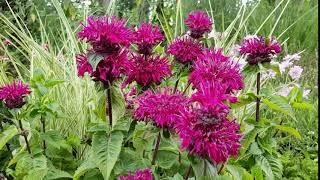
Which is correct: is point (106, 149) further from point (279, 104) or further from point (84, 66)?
point (279, 104)

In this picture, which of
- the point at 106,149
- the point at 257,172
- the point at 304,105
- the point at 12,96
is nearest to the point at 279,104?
the point at 304,105

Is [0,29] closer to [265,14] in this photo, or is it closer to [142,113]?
[265,14]

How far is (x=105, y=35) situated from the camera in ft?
4.99

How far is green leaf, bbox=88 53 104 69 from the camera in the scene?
1.49 m

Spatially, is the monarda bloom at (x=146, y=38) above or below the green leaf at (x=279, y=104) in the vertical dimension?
above

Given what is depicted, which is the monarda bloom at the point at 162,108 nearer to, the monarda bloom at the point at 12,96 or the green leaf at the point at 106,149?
the green leaf at the point at 106,149

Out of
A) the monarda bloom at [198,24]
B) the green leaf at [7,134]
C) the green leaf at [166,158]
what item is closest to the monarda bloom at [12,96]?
the green leaf at [7,134]

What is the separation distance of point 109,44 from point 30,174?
64 centimetres

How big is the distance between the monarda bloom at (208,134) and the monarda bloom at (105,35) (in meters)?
0.38

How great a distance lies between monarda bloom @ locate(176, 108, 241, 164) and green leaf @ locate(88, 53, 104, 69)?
A: 1.15 ft

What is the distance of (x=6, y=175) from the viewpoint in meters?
2.20

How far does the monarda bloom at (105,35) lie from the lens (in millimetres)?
1521

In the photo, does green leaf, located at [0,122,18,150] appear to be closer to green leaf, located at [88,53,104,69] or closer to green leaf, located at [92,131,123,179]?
green leaf, located at [92,131,123,179]

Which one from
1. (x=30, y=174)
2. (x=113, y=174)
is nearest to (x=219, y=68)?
(x=113, y=174)
